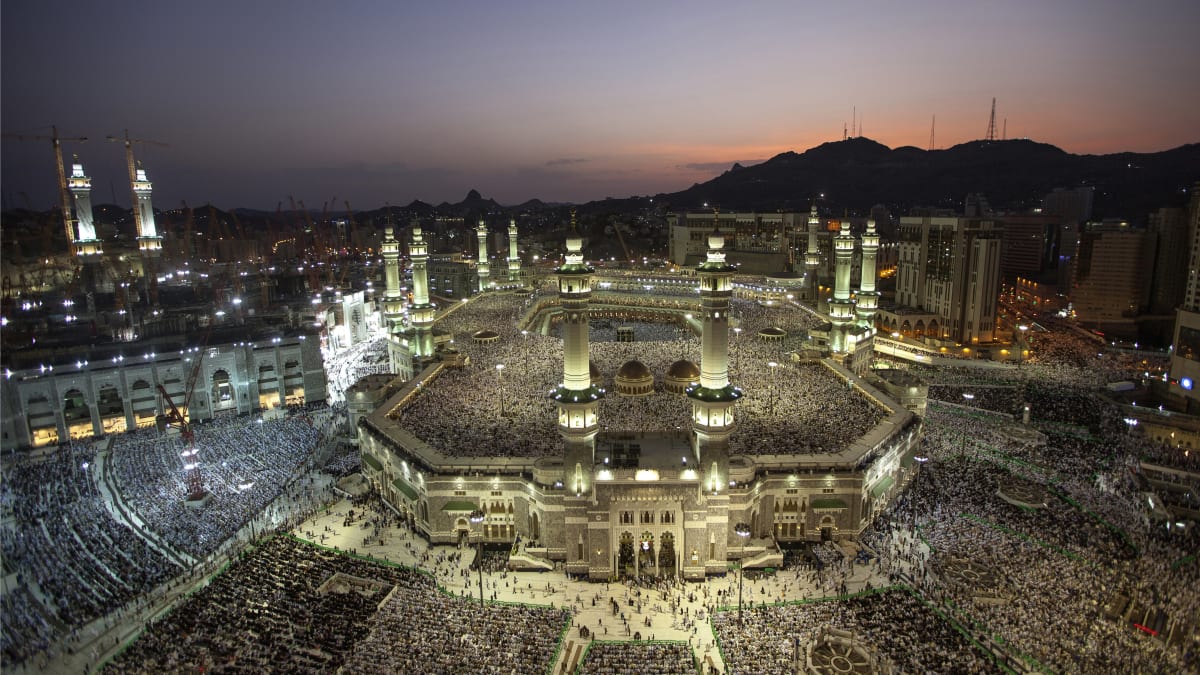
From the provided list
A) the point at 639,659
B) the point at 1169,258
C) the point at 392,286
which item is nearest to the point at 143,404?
the point at 392,286

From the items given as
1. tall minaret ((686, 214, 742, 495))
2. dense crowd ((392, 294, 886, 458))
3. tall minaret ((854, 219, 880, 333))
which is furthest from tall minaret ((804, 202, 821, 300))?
tall minaret ((686, 214, 742, 495))

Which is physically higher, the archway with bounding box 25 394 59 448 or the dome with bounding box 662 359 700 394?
the dome with bounding box 662 359 700 394

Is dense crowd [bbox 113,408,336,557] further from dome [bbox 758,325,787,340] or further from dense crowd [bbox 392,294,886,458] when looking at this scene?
dome [bbox 758,325,787,340]

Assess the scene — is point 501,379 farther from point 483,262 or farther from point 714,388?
point 483,262

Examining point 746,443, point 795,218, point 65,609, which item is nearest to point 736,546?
point 746,443

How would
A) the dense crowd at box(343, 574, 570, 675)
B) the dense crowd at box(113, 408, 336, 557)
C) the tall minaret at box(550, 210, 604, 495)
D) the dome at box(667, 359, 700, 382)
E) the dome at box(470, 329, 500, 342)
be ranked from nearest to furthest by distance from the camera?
the dense crowd at box(343, 574, 570, 675) → the tall minaret at box(550, 210, 604, 495) → the dense crowd at box(113, 408, 336, 557) → the dome at box(667, 359, 700, 382) → the dome at box(470, 329, 500, 342)

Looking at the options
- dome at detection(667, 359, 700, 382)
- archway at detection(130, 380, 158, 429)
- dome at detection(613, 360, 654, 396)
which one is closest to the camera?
dome at detection(613, 360, 654, 396)

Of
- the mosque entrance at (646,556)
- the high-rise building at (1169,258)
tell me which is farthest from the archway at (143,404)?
the high-rise building at (1169,258)

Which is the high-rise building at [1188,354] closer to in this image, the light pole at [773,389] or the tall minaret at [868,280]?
the tall minaret at [868,280]
